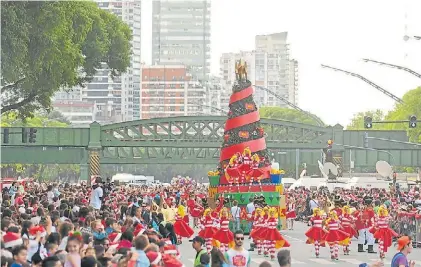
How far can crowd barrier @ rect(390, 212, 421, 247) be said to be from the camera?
44.2 metres

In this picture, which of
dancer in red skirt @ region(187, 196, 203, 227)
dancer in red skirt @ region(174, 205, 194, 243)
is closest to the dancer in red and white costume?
dancer in red skirt @ region(187, 196, 203, 227)

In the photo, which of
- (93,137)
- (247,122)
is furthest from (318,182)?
(247,122)

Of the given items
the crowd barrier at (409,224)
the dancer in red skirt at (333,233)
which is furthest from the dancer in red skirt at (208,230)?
the crowd barrier at (409,224)

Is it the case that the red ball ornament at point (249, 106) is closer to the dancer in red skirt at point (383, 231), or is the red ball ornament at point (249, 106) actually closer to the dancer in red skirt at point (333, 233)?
the dancer in red skirt at point (333, 233)

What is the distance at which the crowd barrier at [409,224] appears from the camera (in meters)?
44.2

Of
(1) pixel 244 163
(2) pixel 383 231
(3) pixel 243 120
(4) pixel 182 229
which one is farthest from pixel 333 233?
(3) pixel 243 120

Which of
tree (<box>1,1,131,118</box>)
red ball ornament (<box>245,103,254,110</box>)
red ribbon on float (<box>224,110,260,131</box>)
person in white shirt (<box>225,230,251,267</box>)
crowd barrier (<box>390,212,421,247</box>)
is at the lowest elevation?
crowd barrier (<box>390,212,421,247</box>)

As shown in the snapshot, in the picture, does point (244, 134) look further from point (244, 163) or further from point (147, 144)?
point (147, 144)

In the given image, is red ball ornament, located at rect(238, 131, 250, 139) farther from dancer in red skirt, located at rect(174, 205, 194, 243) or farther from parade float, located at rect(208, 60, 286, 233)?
dancer in red skirt, located at rect(174, 205, 194, 243)

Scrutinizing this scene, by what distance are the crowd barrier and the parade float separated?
4173 millimetres

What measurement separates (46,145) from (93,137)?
3.48m

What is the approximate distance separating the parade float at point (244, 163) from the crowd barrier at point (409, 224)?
164 inches

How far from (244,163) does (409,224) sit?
5686 millimetres

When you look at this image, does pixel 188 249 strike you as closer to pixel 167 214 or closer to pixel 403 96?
pixel 167 214
